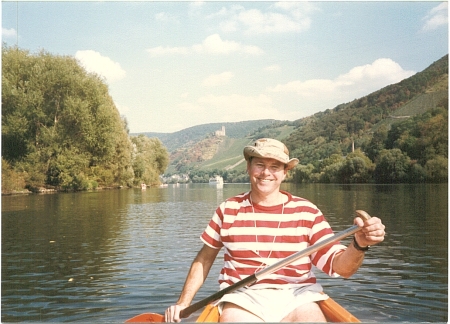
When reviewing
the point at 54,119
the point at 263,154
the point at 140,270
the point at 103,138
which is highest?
the point at 54,119

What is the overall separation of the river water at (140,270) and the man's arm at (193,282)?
2.05m

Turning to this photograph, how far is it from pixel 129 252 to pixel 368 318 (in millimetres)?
4991

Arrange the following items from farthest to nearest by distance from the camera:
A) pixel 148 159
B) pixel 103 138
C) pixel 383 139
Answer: pixel 148 159 → pixel 383 139 → pixel 103 138

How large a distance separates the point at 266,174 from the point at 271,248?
418 mm

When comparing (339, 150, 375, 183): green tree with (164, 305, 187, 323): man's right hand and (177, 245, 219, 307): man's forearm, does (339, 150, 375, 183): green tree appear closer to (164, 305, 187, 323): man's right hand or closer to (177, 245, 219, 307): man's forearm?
(177, 245, 219, 307): man's forearm

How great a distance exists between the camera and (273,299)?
2.99 meters

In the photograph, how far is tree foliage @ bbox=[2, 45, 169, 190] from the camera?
74.5 ft

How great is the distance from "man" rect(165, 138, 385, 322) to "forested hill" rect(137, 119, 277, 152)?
49.6m

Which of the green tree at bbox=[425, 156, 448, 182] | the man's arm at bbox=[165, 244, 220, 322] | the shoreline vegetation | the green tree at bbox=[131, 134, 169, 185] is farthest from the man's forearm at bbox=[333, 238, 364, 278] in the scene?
the green tree at bbox=[131, 134, 169, 185]

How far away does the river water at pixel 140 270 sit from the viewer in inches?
208

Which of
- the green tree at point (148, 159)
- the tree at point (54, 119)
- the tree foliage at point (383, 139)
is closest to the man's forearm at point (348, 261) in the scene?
the tree foliage at point (383, 139)

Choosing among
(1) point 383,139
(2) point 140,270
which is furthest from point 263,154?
(1) point 383,139

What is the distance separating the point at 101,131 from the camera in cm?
2778

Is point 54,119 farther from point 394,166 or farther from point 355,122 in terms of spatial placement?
point 355,122
